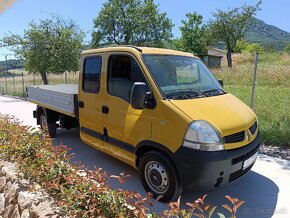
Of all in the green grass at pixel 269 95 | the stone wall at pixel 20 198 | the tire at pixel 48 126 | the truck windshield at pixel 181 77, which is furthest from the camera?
the tire at pixel 48 126

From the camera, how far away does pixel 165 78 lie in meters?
3.67

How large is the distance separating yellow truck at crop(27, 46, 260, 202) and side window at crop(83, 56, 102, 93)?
0.06 feet

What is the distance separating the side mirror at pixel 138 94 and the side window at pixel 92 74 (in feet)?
4.07

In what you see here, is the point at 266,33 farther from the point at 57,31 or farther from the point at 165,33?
the point at 57,31

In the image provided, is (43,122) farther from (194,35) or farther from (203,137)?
(194,35)

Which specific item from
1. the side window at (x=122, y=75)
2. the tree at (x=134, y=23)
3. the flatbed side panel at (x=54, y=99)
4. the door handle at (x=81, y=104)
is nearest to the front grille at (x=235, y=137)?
the side window at (x=122, y=75)

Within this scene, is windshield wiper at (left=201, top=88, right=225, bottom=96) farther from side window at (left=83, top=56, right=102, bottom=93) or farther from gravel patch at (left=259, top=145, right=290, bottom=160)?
gravel patch at (left=259, top=145, right=290, bottom=160)

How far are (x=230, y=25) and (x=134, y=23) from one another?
16.5 meters

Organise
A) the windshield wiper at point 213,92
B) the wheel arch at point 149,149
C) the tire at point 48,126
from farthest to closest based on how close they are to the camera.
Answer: the tire at point 48,126, the windshield wiper at point 213,92, the wheel arch at point 149,149

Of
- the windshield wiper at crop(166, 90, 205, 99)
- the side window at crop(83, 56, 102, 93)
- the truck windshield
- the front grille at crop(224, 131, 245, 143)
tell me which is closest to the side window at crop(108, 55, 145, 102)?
the truck windshield

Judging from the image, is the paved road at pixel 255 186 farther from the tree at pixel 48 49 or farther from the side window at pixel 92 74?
the tree at pixel 48 49

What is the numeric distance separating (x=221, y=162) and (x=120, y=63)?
2079mm

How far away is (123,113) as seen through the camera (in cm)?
393

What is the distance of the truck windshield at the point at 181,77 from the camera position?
359 cm
